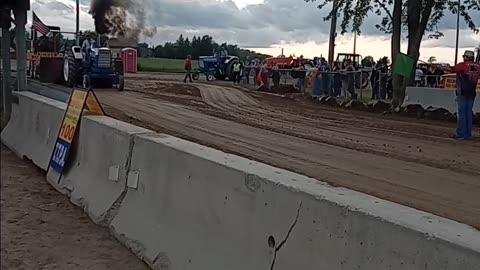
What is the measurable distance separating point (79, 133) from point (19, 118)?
4003 millimetres

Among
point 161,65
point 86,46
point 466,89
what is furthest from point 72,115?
point 161,65

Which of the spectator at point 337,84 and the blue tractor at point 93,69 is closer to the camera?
the spectator at point 337,84

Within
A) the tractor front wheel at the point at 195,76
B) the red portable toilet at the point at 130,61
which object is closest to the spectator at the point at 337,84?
the tractor front wheel at the point at 195,76

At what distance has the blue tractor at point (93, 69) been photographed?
27.6m

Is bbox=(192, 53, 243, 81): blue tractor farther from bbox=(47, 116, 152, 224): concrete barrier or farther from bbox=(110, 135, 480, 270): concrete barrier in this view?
bbox=(110, 135, 480, 270): concrete barrier

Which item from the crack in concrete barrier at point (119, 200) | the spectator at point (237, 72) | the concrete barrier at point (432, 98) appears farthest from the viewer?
the spectator at point (237, 72)

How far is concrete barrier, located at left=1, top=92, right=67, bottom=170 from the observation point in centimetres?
990

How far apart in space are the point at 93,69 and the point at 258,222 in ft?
79.4

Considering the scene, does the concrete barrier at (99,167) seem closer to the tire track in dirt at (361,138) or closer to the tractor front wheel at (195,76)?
the tire track in dirt at (361,138)

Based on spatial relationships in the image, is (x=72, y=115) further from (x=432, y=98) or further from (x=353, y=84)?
(x=353, y=84)

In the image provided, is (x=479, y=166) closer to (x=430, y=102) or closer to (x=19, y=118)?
(x=19, y=118)

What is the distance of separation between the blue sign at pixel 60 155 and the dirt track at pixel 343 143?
3.10 m

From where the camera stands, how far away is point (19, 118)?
12031 millimetres

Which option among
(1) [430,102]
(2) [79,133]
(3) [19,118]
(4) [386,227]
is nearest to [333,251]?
(4) [386,227]
